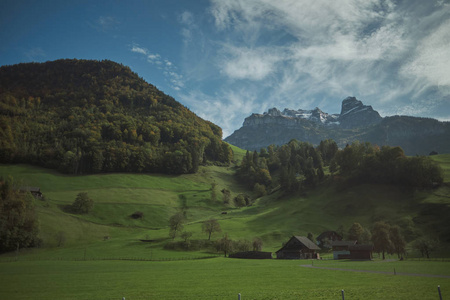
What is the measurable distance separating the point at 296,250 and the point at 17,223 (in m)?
→ 90.7

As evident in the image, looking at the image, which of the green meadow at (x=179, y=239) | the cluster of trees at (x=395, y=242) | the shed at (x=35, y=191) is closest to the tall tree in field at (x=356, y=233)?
the cluster of trees at (x=395, y=242)

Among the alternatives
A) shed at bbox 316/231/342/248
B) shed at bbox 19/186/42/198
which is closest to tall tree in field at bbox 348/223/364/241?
shed at bbox 316/231/342/248

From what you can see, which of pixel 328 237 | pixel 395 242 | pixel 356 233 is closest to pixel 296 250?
pixel 328 237

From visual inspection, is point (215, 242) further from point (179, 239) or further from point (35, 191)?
point (35, 191)

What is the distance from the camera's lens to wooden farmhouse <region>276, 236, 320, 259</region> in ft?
292

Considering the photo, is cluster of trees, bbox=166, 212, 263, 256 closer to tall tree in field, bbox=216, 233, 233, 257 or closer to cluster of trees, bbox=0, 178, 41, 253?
tall tree in field, bbox=216, 233, 233, 257

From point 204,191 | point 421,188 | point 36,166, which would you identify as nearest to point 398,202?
point 421,188

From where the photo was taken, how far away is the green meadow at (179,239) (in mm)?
29906

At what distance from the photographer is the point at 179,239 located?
99.7m

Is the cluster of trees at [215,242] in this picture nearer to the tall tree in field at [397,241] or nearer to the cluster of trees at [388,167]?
the tall tree in field at [397,241]

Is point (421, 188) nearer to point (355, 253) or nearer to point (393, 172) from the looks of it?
point (393, 172)

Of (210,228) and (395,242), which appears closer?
(395,242)

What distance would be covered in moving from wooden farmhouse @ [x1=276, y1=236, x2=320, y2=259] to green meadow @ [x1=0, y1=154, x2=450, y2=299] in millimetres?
6194

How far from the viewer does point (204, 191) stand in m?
169
